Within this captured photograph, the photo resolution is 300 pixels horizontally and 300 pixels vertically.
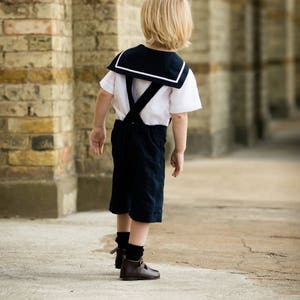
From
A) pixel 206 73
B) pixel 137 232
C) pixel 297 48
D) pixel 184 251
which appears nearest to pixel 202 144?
pixel 206 73

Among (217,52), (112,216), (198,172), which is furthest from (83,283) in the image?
(217,52)

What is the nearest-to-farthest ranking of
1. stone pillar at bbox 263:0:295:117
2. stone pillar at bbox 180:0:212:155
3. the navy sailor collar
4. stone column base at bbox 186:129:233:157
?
1. the navy sailor collar
2. stone pillar at bbox 180:0:212:155
3. stone column base at bbox 186:129:233:157
4. stone pillar at bbox 263:0:295:117

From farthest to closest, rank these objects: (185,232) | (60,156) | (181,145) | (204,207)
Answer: (204,207) → (60,156) → (185,232) → (181,145)

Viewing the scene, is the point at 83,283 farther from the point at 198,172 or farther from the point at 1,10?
the point at 198,172

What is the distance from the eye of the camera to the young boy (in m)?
4.67

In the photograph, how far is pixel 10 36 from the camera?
6930 mm

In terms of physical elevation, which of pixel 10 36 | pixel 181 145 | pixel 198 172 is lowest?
pixel 198 172

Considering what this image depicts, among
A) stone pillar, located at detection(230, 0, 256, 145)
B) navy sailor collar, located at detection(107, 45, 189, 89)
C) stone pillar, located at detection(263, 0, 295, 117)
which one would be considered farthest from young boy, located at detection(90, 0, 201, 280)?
stone pillar, located at detection(263, 0, 295, 117)

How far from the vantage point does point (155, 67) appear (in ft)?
15.3

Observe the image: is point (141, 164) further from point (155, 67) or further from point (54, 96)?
point (54, 96)

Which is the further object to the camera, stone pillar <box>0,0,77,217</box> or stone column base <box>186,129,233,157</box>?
stone column base <box>186,129,233,157</box>

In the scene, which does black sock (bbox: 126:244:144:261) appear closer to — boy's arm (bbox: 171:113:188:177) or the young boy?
the young boy

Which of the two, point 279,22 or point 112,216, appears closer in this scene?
point 112,216

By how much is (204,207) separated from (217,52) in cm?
654
